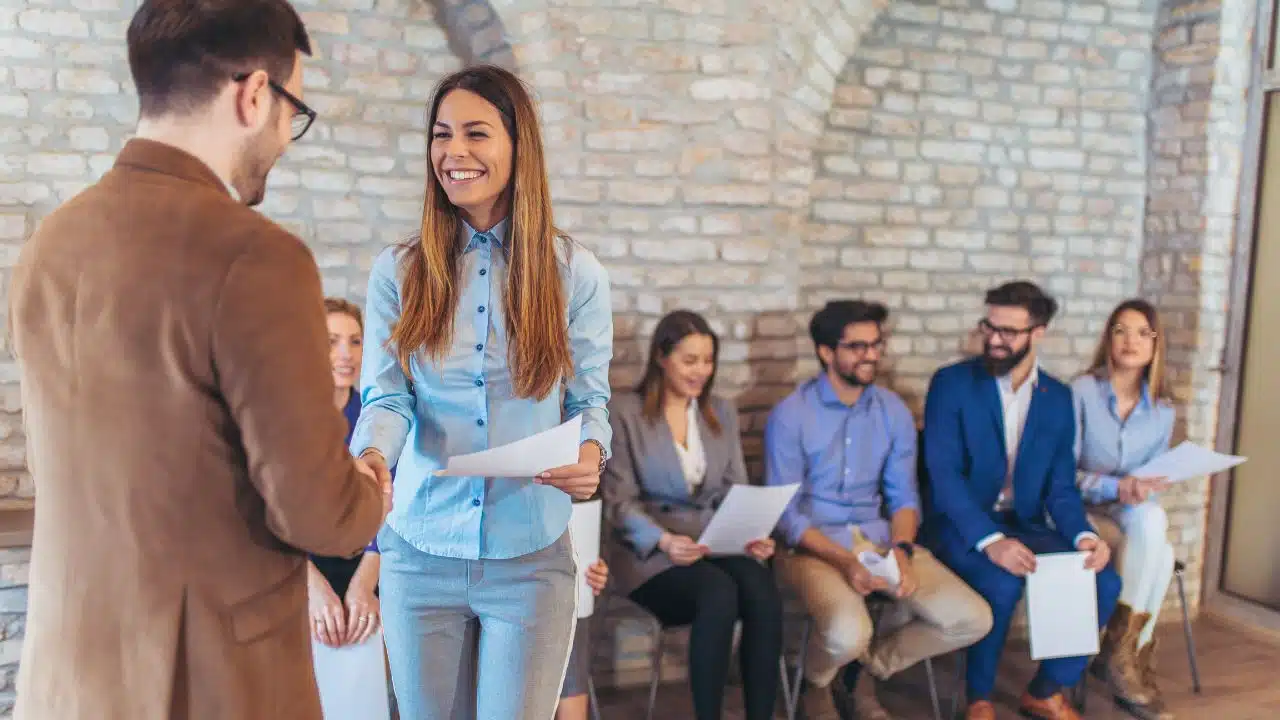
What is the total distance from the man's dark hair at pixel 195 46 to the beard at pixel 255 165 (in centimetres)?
7

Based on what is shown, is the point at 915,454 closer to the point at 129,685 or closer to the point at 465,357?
the point at 465,357

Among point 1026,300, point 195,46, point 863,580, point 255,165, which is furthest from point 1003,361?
point 195,46

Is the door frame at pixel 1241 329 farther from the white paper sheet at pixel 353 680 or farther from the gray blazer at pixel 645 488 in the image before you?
the white paper sheet at pixel 353 680

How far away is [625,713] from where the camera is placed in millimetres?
3732

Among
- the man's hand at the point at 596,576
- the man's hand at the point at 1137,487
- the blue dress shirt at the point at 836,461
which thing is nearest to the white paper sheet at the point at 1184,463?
the man's hand at the point at 1137,487

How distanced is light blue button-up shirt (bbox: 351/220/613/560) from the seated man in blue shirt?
75.1 inches

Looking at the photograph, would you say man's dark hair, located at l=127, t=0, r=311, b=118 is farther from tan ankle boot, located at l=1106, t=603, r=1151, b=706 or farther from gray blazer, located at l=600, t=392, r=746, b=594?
tan ankle boot, located at l=1106, t=603, r=1151, b=706

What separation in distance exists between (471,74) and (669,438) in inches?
77.9

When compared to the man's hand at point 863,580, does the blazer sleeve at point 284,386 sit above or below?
above

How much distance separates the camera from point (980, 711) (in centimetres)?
362

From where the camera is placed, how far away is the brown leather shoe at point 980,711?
361cm

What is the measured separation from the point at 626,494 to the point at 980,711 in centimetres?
148

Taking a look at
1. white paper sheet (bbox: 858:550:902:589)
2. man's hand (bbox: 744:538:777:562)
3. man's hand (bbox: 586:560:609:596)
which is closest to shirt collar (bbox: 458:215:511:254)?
man's hand (bbox: 586:560:609:596)

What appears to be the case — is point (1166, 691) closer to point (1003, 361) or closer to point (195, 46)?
Answer: point (1003, 361)
